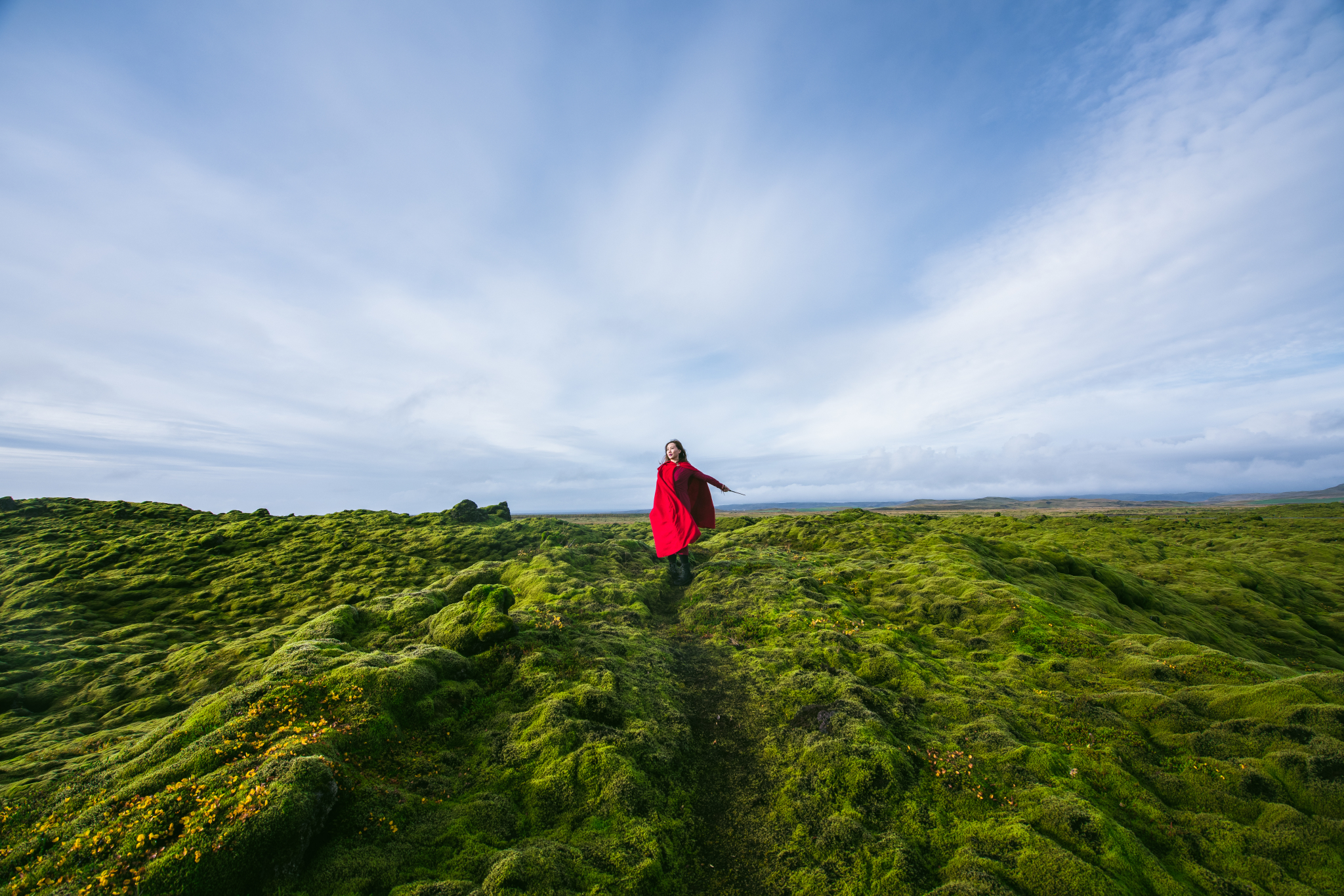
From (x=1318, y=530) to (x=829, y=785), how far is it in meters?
54.9

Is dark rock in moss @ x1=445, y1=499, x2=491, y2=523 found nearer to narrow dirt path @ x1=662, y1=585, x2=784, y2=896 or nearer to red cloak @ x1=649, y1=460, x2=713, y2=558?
red cloak @ x1=649, y1=460, x2=713, y2=558

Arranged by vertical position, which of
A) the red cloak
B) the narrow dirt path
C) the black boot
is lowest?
the narrow dirt path

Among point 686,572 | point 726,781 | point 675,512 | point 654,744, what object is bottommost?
point 726,781

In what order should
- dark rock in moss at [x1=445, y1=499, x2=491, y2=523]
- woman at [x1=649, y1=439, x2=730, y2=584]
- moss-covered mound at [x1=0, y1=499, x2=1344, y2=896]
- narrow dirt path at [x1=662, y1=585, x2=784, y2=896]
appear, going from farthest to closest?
dark rock in moss at [x1=445, y1=499, x2=491, y2=523]
woman at [x1=649, y1=439, x2=730, y2=584]
narrow dirt path at [x1=662, y1=585, x2=784, y2=896]
moss-covered mound at [x1=0, y1=499, x2=1344, y2=896]

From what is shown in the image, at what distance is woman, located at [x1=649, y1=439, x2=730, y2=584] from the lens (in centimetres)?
1825

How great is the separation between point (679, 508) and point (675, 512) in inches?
10.1

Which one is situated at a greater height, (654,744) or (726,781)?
(654,744)

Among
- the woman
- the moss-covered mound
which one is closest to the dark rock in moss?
the moss-covered mound

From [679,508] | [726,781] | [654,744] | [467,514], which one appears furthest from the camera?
[467,514]

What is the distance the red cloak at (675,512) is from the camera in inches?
723

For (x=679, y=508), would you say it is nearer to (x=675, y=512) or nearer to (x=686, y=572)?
(x=675, y=512)

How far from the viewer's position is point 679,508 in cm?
1842

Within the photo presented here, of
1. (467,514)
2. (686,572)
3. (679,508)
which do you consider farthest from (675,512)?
(467,514)

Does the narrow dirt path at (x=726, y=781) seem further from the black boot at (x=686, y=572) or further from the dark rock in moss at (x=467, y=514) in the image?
the dark rock in moss at (x=467, y=514)
